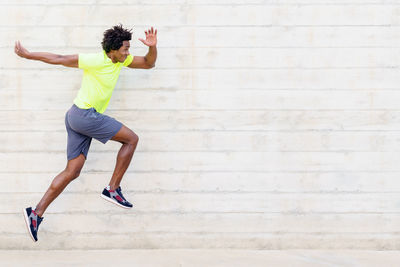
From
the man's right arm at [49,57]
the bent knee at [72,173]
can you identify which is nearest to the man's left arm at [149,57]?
the man's right arm at [49,57]

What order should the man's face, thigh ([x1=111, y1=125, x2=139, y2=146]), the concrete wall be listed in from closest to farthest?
1. the man's face
2. thigh ([x1=111, y1=125, x2=139, y2=146])
3. the concrete wall

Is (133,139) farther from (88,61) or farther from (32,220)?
(32,220)

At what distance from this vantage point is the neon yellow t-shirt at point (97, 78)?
565 cm

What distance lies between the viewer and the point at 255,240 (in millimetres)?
6254

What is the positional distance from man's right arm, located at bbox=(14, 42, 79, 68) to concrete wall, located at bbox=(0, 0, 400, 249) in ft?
1.50

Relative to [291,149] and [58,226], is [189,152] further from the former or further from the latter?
[58,226]

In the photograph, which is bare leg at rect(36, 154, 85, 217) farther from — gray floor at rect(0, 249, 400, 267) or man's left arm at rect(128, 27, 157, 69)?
man's left arm at rect(128, 27, 157, 69)

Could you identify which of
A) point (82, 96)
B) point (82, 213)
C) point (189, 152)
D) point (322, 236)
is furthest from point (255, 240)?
point (82, 96)

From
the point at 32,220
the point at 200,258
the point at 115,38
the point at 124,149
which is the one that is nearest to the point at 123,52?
the point at 115,38

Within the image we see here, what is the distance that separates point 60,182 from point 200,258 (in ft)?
4.86

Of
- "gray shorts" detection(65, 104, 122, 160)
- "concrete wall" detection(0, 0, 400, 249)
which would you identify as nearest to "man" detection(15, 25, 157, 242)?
"gray shorts" detection(65, 104, 122, 160)

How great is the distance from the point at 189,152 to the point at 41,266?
172 centimetres

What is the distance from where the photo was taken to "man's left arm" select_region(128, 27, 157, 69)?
5656 mm

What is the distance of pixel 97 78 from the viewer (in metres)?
5.69
